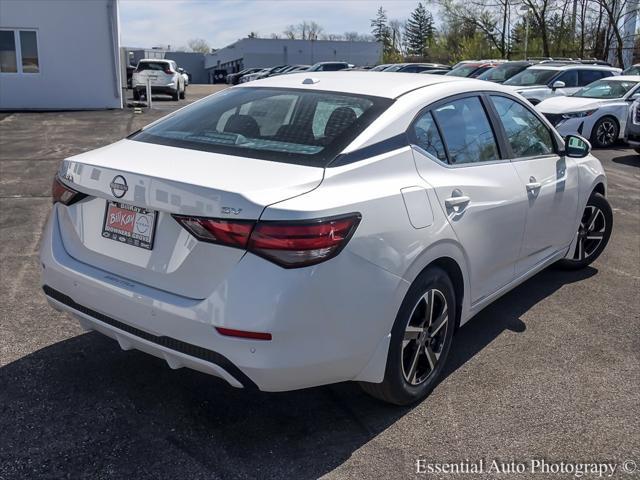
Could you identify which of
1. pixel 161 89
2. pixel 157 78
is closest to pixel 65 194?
pixel 157 78

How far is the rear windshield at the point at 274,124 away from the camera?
10.4 feet

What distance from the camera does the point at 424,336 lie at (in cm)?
337

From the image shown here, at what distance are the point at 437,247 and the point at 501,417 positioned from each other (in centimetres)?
93

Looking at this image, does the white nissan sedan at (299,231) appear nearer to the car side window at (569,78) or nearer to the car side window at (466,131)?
the car side window at (466,131)

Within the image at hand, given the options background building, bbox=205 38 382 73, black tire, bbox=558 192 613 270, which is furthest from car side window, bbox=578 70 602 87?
background building, bbox=205 38 382 73

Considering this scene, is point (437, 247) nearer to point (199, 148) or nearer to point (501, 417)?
point (501, 417)

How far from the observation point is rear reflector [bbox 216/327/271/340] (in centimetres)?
264

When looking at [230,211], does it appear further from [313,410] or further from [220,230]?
[313,410]

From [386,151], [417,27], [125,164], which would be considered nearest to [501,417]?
[386,151]

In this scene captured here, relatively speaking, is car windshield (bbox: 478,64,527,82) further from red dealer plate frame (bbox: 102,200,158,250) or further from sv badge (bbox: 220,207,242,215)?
sv badge (bbox: 220,207,242,215)

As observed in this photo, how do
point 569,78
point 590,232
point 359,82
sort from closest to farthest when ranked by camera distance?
point 359,82
point 590,232
point 569,78

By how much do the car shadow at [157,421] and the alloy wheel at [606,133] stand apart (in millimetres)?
11761

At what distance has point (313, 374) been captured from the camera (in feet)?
9.24

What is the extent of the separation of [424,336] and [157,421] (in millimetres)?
1384
